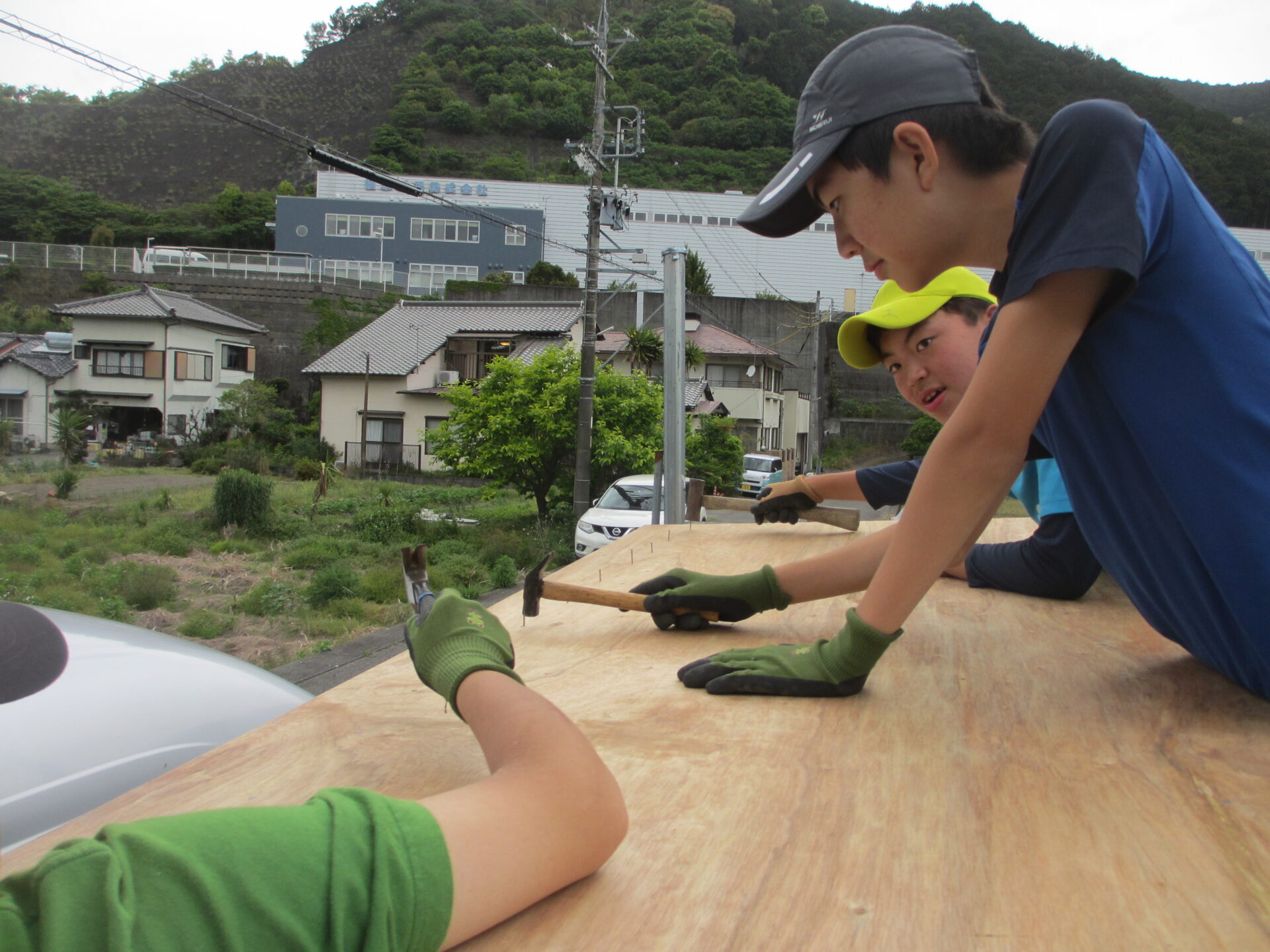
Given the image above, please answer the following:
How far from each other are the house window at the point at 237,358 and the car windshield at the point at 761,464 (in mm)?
20863

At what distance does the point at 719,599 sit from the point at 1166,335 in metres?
0.96

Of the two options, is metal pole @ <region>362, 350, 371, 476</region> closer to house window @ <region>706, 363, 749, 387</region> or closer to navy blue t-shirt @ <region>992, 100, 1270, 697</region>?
house window @ <region>706, 363, 749, 387</region>

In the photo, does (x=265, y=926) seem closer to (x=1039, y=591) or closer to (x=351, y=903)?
(x=351, y=903)

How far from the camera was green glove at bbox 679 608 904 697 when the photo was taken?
1.23 meters

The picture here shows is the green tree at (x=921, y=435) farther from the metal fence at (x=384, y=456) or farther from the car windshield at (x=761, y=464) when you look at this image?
the metal fence at (x=384, y=456)

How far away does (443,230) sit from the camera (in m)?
48.2

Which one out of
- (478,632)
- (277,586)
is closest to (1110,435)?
(478,632)

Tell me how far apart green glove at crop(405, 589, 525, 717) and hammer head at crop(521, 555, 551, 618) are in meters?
0.67

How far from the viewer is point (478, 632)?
3.32 feet

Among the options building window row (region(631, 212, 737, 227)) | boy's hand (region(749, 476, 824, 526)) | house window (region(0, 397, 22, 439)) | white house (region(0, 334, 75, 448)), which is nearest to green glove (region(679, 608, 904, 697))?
boy's hand (region(749, 476, 824, 526))

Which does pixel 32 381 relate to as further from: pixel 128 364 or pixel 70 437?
pixel 70 437

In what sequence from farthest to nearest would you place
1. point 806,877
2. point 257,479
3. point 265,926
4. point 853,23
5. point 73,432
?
point 853,23 < point 73,432 < point 257,479 < point 806,877 < point 265,926

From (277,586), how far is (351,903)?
46.8ft

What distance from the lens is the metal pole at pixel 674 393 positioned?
4.91 meters
